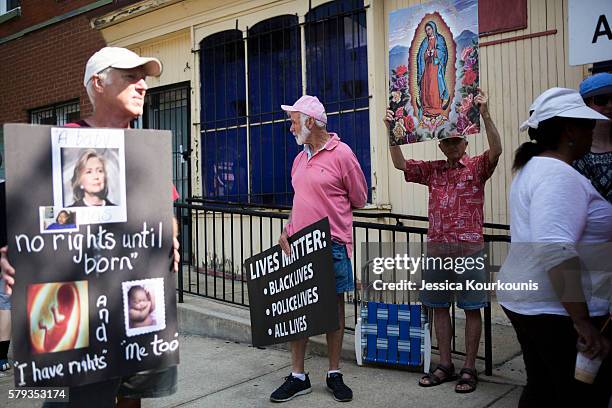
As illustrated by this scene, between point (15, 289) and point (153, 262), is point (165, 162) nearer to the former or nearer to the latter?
point (153, 262)

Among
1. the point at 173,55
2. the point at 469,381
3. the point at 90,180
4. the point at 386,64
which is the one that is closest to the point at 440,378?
the point at 469,381

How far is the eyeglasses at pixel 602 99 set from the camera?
8.98 ft

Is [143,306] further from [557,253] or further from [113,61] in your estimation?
[557,253]

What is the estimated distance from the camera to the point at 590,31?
110 inches

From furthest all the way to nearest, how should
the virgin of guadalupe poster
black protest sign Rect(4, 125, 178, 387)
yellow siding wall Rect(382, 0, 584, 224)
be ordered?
yellow siding wall Rect(382, 0, 584, 224) → the virgin of guadalupe poster → black protest sign Rect(4, 125, 178, 387)

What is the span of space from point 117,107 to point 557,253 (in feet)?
5.77

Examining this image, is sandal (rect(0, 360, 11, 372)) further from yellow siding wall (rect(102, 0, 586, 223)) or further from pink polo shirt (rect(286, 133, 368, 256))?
yellow siding wall (rect(102, 0, 586, 223))

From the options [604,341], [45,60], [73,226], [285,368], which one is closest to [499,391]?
[285,368]

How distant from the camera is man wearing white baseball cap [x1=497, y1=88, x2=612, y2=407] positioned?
2025 mm

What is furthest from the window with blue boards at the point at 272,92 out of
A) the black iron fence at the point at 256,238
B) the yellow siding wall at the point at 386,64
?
the black iron fence at the point at 256,238

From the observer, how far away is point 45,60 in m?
10.2

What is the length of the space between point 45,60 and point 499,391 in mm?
9561

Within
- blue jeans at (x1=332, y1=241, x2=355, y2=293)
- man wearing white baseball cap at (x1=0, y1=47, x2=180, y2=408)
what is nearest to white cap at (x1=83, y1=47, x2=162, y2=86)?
man wearing white baseball cap at (x1=0, y1=47, x2=180, y2=408)

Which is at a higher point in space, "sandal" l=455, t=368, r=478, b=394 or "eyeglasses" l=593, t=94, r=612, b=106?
"eyeglasses" l=593, t=94, r=612, b=106
